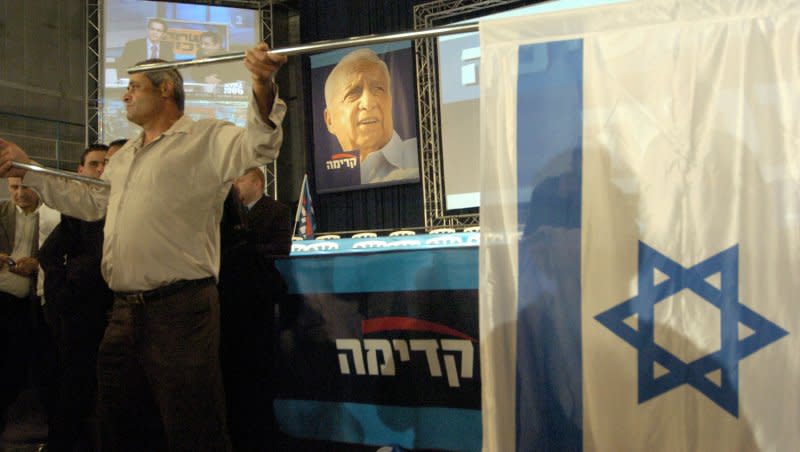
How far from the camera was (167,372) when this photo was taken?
2232 mm

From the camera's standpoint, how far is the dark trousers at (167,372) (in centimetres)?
222

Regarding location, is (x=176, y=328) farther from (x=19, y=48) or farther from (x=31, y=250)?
(x=19, y=48)

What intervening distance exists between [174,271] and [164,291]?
0.08 metres

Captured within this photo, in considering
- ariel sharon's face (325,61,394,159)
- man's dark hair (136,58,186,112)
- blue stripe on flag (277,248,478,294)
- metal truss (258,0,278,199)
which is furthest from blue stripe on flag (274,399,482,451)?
metal truss (258,0,278,199)

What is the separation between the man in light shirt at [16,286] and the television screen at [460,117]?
19.4 ft

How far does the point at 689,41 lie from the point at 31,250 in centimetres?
370

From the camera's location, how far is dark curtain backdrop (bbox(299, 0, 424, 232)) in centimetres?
980

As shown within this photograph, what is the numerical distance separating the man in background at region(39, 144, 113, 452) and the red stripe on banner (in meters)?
1.24

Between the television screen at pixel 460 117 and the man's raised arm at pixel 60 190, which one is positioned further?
the television screen at pixel 460 117

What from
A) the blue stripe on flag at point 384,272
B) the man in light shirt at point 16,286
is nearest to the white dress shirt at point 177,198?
the blue stripe on flag at point 384,272

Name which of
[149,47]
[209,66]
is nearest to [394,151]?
[209,66]

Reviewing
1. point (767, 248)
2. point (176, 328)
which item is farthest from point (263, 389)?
point (767, 248)

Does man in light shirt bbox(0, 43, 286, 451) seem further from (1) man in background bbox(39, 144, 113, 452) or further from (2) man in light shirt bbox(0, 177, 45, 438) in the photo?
(2) man in light shirt bbox(0, 177, 45, 438)

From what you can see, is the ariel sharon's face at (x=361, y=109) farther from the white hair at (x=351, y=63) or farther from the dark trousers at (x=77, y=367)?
the dark trousers at (x=77, y=367)
